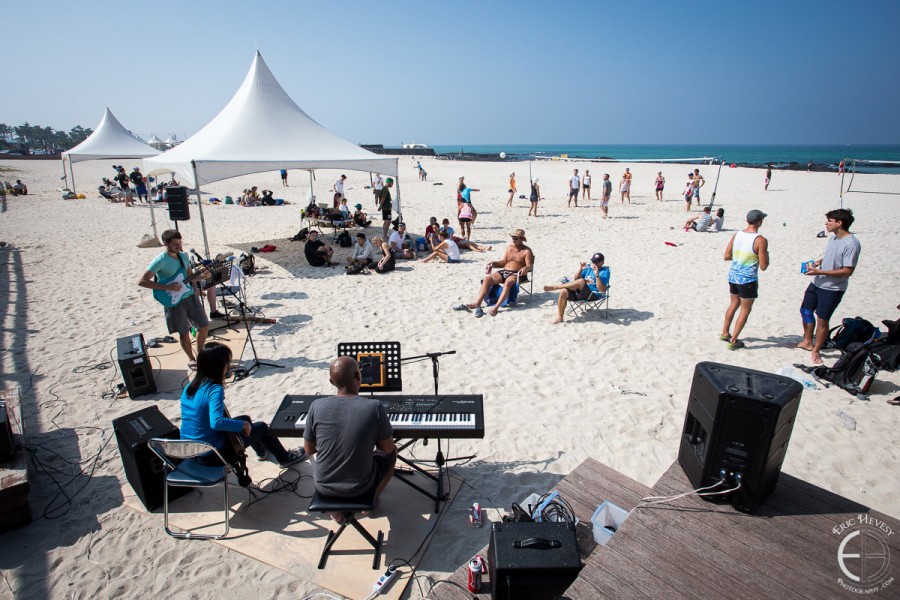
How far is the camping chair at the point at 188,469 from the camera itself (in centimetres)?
318

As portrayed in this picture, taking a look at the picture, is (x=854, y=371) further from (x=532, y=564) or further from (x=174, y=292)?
(x=174, y=292)

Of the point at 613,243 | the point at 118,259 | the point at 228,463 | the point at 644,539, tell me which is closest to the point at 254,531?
the point at 228,463

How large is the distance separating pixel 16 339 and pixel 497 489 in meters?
7.37

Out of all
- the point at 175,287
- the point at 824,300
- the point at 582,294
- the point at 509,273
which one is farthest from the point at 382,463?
the point at 824,300

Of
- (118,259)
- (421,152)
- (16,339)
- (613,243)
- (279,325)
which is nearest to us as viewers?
(16,339)

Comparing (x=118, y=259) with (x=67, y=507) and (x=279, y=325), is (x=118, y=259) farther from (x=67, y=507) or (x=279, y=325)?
(x=67, y=507)

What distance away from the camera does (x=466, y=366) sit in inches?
233

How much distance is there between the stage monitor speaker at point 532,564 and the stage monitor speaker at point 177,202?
750cm

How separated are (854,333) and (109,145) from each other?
3073cm

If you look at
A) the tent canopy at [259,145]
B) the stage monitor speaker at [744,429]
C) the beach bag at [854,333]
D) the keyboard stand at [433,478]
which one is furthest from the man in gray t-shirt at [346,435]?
the tent canopy at [259,145]

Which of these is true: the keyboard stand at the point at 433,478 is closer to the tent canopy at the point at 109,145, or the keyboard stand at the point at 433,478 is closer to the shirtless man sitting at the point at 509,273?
the shirtless man sitting at the point at 509,273

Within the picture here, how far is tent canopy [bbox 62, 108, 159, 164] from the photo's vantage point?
23.0 meters

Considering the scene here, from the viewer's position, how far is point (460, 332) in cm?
695

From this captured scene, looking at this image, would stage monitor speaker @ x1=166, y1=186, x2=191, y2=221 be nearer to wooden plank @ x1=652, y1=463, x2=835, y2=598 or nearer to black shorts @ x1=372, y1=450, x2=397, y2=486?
black shorts @ x1=372, y1=450, x2=397, y2=486
